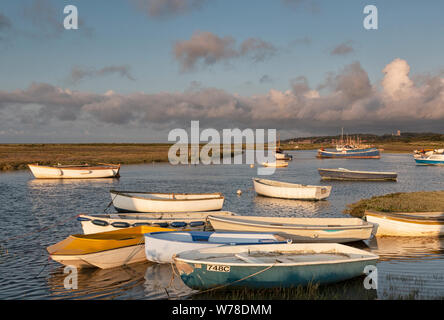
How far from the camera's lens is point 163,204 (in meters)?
25.5

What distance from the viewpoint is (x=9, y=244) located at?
18125mm

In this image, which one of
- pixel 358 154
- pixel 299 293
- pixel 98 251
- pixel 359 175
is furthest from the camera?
pixel 358 154

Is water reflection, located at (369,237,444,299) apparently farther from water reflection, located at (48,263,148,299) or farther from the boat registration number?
water reflection, located at (48,263,148,299)

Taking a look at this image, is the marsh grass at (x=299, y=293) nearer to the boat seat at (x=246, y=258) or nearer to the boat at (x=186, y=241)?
the boat seat at (x=246, y=258)

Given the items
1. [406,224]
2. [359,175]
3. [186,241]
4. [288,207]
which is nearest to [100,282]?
[186,241]

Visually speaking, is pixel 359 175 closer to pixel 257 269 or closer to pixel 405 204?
pixel 405 204

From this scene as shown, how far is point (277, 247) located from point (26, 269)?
9.95m

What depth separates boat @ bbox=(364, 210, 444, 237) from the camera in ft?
61.4

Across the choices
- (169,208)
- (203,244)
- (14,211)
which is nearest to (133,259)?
(203,244)

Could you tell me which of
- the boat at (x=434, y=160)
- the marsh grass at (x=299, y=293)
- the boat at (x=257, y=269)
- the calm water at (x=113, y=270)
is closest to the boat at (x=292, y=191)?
the calm water at (x=113, y=270)

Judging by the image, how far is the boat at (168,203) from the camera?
83.5ft

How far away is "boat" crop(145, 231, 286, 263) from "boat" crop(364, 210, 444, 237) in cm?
734

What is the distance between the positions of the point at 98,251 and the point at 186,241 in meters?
3.37
